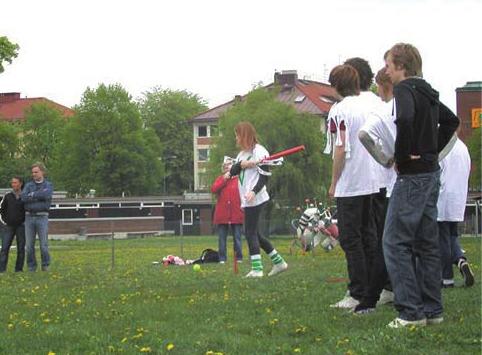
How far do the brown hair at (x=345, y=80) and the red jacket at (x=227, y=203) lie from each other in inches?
346

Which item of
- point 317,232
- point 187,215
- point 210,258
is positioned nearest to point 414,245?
point 210,258

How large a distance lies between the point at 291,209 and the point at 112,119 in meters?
37.9

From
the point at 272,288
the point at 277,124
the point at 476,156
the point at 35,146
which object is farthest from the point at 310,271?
the point at 35,146

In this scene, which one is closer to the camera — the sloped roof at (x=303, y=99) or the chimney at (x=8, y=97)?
the sloped roof at (x=303, y=99)

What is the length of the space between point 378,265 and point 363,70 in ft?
5.93

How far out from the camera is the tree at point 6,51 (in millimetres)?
54219

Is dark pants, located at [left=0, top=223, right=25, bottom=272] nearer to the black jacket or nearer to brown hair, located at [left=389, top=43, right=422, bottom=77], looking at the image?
the black jacket

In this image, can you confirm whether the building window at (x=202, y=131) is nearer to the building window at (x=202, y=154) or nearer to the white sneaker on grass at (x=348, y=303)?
the building window at (x=202, y=154)

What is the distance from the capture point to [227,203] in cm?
1708

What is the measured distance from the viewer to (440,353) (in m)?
5.27

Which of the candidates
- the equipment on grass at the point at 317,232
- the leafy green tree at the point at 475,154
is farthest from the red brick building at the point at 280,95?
the equipment on grass at the point at 317,232

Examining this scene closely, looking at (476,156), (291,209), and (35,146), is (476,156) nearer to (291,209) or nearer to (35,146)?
(291,209)

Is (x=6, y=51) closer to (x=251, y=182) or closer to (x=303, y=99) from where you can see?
(x=251, y=182)

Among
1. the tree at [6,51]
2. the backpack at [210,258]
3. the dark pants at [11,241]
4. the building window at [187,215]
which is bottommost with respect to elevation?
the building window at [187,215]
